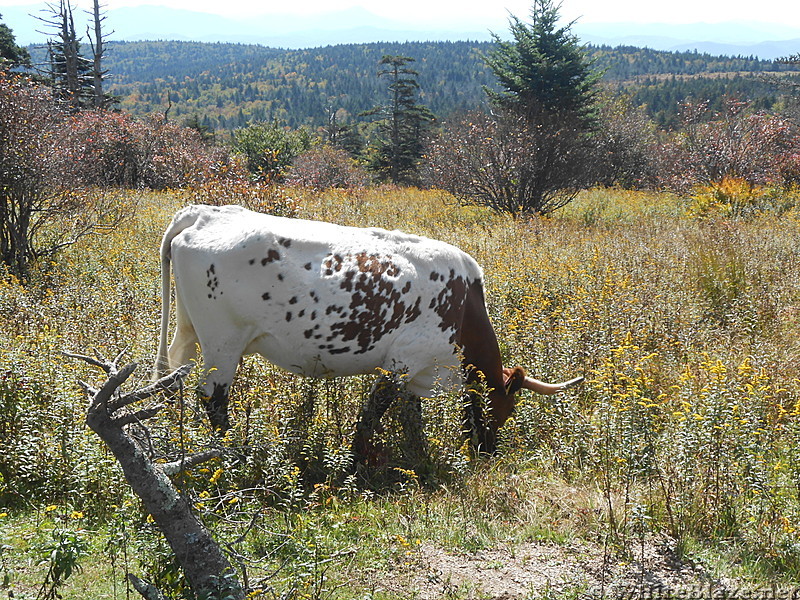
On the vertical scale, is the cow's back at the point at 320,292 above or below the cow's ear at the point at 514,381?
above

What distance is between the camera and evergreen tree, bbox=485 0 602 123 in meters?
20.4

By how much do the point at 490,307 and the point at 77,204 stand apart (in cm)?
707

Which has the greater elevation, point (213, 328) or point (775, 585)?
point (213, 328)

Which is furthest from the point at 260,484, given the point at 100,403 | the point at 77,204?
the point at 77,204

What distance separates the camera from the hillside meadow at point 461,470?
3.13 m

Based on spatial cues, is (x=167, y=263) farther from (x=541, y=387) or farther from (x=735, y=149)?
(x=735, y=149)

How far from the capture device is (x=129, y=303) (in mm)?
6996

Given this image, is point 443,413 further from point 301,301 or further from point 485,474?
point 301,301

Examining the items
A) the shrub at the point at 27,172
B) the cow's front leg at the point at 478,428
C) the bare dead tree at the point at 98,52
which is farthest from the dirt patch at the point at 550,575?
the bare dead tree at the point at 98,52

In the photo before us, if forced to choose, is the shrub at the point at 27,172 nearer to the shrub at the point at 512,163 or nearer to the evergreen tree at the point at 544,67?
the shrub at the point at 512,163

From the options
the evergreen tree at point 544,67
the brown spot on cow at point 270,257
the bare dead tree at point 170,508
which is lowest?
the bare dead tree at point 170,508

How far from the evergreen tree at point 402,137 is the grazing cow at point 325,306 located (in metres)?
32.4

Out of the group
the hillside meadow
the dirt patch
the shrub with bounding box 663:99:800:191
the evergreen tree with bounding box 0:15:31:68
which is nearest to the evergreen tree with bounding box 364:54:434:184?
the shrub with bounding box 663:99:800:191

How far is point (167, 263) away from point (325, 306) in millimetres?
1348
